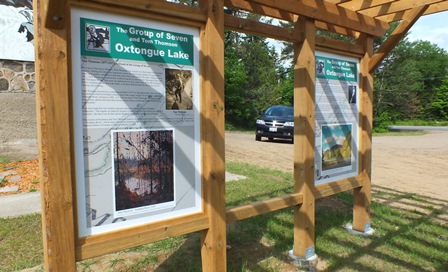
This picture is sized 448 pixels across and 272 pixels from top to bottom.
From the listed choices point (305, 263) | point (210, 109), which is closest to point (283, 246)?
point (305, 263)

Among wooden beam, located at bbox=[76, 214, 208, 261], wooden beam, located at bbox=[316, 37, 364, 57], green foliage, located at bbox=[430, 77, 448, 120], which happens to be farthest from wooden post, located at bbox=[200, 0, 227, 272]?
green foliage, located at bbox=[430, 77, 448, 120]

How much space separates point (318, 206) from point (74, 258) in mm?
4141

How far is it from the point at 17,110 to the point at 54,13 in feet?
23.1

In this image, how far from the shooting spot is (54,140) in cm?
201

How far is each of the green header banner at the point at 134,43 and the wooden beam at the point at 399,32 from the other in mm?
2716

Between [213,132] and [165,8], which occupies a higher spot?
[165,8]

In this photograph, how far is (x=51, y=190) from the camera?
2.01 metres

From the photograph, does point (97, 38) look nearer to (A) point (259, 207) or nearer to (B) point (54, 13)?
(B) point (54, 13)

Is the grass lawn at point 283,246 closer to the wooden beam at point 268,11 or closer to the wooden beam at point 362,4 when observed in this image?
the wooden beam at point 268,11

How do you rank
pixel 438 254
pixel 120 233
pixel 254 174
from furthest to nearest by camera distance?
1. pixel 254 174
2. pixel 438 254
3. pixel 120 233

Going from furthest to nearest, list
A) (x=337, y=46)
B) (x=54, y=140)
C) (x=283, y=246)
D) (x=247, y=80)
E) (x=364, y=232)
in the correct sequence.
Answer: (x=247, y=80), (x=364, y=232), (x=337, y=46), (x=283, y=246), (x=54, y=140)

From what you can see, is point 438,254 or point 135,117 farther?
point 438,254

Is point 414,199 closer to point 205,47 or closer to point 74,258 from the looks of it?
point 205,47

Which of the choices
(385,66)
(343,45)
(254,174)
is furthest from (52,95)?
(385,66)
